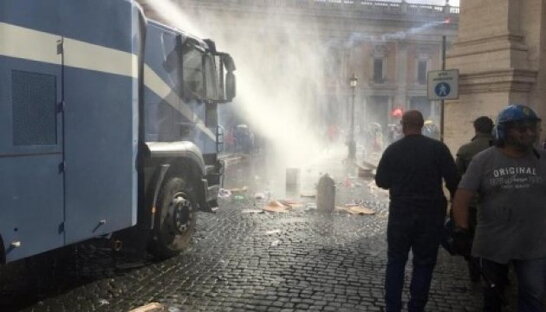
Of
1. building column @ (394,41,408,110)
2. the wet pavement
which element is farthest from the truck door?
building column @ (394,41,408,110)

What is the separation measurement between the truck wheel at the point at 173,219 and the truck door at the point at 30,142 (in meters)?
1.88

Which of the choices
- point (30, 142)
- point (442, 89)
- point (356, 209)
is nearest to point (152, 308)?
point (30, 142)

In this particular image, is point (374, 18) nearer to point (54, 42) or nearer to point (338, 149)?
point (338, 149)

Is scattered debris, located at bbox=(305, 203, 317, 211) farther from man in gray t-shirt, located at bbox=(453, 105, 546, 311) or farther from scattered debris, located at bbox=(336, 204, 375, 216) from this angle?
man in gray t-shirt, located at bbox=(453, 105, 546, 311)

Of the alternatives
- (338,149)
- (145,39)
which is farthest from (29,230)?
(338,149)

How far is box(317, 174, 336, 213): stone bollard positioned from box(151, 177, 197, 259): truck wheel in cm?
421

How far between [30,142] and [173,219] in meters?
2.63

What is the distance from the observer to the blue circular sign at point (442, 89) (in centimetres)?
995

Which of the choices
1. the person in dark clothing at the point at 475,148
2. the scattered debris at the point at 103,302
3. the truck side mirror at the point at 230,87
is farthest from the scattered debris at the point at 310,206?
the scattered debris at the point at 103,302

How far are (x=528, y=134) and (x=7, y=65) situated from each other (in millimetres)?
3806

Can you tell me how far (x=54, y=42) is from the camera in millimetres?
4305

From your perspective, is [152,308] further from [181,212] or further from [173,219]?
[181,212]

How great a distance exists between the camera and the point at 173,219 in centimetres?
645

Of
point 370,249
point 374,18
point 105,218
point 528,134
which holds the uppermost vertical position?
point 374,18
